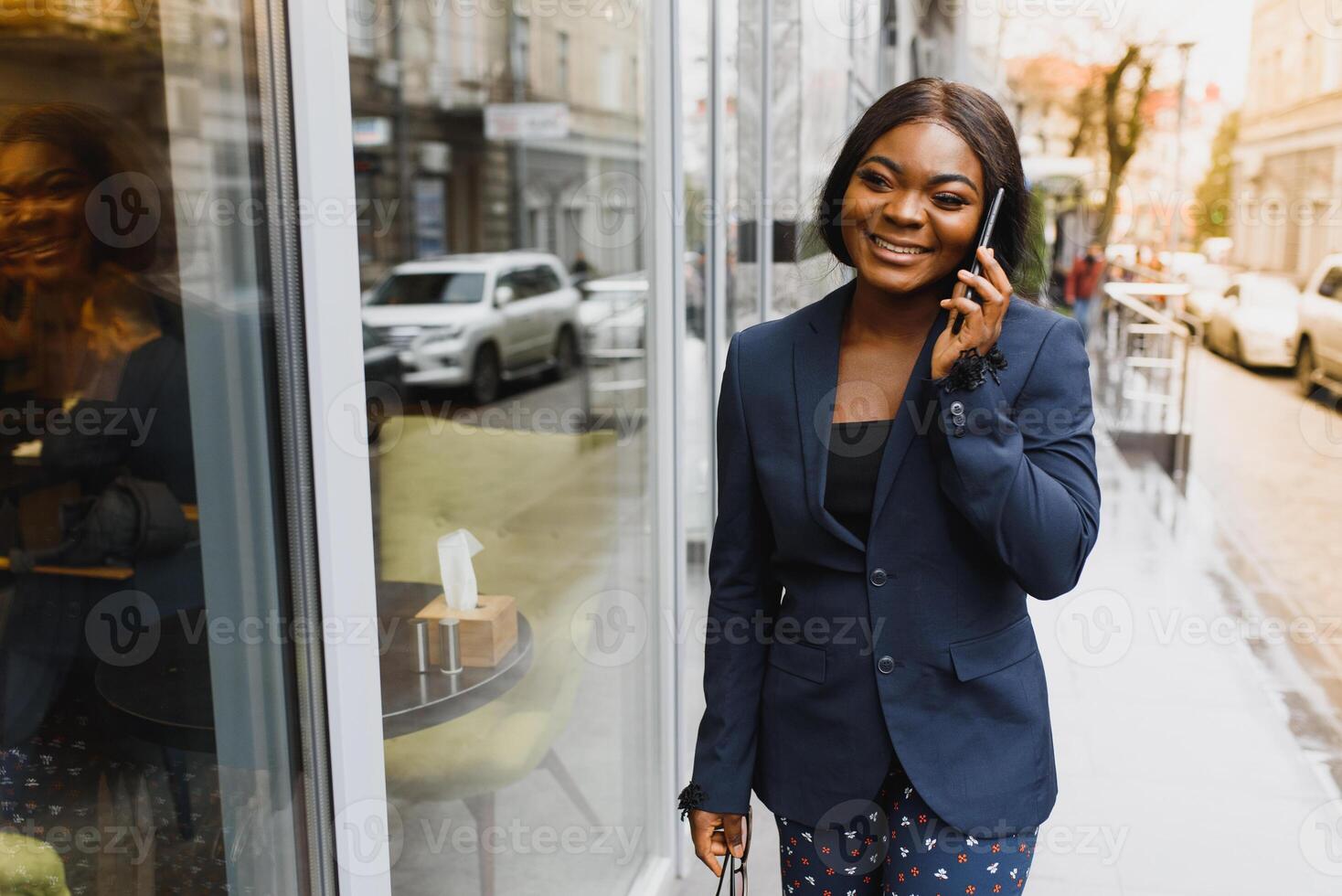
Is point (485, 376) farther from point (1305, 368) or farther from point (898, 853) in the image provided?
point (898, 853)

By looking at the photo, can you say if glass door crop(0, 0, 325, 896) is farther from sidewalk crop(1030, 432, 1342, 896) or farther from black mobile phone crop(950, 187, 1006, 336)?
sidewalk crop(1030, 432, 1342, 896)

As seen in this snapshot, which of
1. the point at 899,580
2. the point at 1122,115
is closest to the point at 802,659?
the point at 899,580

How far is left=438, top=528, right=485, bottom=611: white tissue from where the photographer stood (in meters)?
2.29

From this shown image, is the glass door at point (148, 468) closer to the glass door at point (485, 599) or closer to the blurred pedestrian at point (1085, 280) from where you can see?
the glass door at point (485, 599)

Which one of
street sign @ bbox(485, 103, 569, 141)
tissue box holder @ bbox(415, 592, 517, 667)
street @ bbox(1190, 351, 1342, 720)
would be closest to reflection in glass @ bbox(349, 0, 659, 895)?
tissue box holder @ bbox(415, 592, 517, 667)

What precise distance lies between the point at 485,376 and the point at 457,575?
9748mm

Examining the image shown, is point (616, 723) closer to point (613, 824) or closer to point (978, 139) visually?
point (613, 824)

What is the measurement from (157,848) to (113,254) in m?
0.71

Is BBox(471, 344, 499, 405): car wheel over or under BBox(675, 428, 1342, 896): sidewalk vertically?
over

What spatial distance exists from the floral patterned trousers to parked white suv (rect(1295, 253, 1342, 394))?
12200 mm

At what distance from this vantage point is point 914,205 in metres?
1.42

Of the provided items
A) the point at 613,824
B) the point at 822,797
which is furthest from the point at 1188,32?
the point at 822,797

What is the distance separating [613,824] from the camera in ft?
9.70

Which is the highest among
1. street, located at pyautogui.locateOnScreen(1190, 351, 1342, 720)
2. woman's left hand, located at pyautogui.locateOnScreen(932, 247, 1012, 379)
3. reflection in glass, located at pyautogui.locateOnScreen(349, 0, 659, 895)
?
woman's left hand, located at pyautogui.locateOnScreen(932, 247, 1012, 379)
